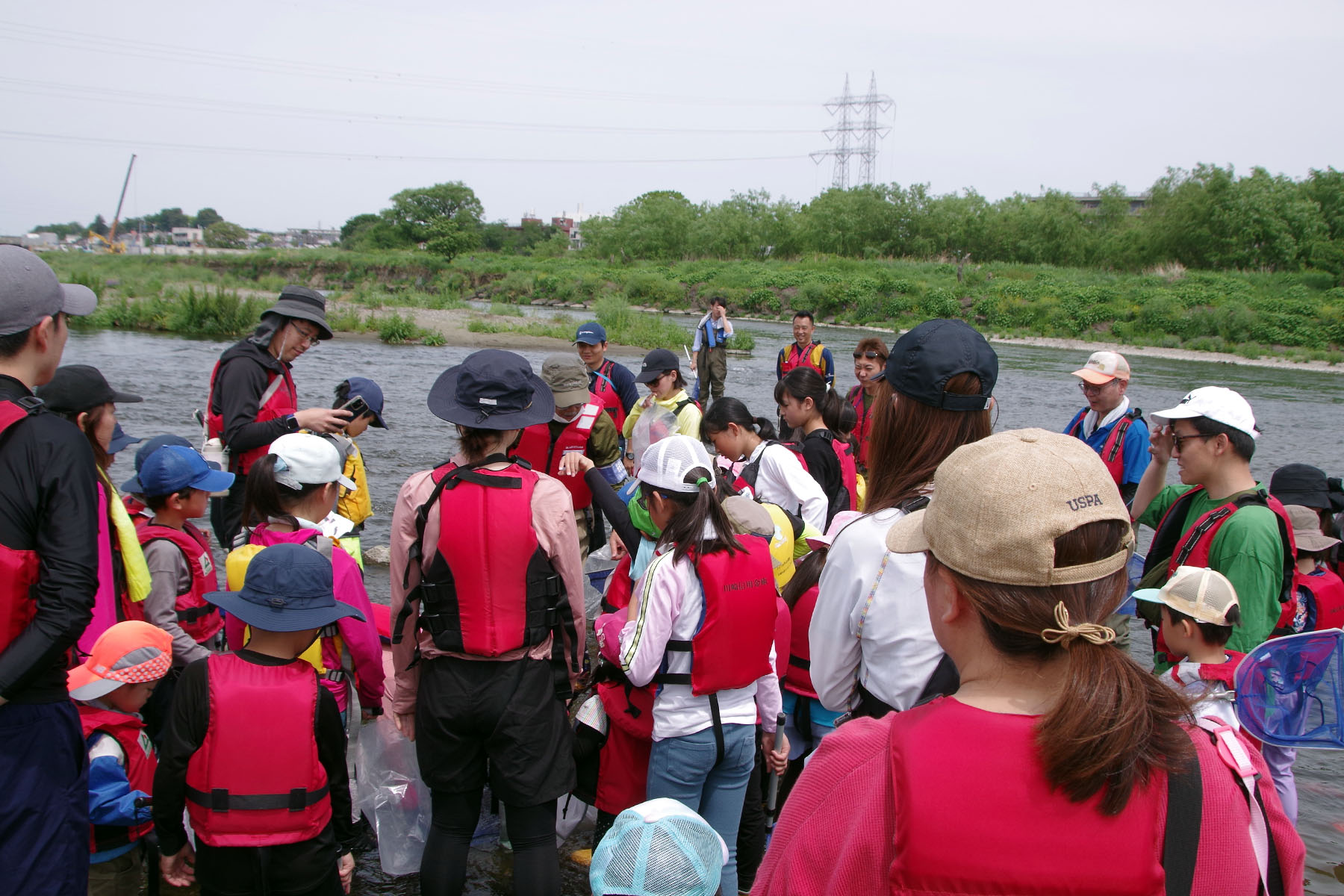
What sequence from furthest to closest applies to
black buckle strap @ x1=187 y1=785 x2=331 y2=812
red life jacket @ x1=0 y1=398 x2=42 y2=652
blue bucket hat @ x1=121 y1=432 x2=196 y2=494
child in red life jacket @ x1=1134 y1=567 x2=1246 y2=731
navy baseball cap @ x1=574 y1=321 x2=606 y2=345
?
1. navy baseball cap @ x1=574 y1=321 x2=606 y2=345
2. blue bucket hat @ x1=121 y1=432 x2=196 y2=494
3. child in red life jacket @ x1=1134 y1=567 x2=1246 y2=731
4. black buckle strap @ x1=187 y1=785 x2=331 y2=812
5. red life jacket @ x1=0 y1=398 x2=42 y2=652

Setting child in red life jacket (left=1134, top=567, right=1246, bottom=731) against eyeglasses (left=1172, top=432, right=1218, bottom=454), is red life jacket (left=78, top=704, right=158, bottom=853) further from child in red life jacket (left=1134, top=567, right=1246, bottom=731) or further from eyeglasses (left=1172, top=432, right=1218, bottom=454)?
eyeglasses (left=1172, top=432, right=1218, bottom=454)

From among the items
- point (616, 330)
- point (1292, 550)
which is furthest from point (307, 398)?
point (1292, 550)

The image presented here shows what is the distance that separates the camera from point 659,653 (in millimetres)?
2936

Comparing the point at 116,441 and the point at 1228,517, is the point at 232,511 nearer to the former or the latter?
the point at 116,441

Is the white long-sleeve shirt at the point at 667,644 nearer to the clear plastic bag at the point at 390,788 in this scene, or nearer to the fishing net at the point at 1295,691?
the clear plastic bag at the point at 390,788

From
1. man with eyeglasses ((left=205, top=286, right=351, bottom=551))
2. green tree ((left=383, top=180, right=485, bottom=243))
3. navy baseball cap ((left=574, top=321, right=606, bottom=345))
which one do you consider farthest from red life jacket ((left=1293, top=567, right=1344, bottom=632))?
green tree ((left=383, top=180, right=485, bottom=243))

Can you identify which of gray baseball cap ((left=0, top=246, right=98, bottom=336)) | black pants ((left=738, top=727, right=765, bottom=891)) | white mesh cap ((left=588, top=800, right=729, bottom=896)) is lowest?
black pants ((left=738, top=727, right=765, bottom=891))

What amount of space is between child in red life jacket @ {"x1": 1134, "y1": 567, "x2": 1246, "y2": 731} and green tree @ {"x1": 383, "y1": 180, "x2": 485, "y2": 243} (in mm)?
98881

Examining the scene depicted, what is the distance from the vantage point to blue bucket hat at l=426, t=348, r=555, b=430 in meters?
2.95

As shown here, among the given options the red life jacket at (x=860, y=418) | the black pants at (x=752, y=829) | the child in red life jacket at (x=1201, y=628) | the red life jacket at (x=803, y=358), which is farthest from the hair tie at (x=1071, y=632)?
the red life jacket at (x=803, y=358)

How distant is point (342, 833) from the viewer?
9.13 feet

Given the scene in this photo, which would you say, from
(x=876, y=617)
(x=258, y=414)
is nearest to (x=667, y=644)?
(x=876, y=617)

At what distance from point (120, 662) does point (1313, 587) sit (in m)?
5.19

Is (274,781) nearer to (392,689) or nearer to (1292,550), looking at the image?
(392,689)
